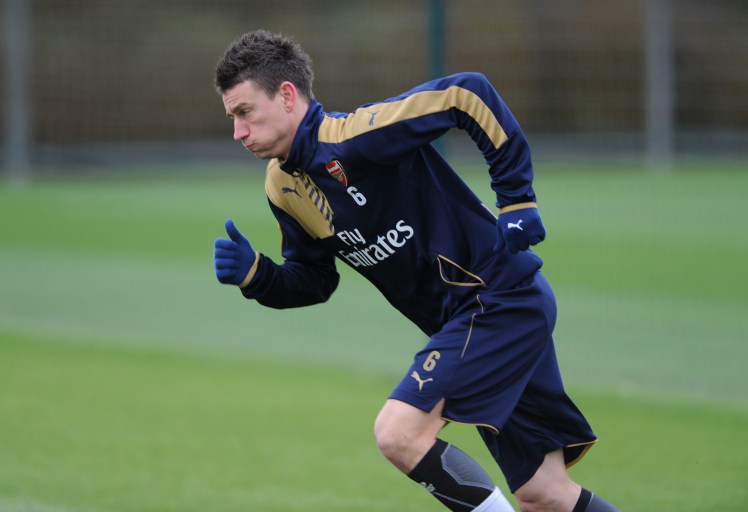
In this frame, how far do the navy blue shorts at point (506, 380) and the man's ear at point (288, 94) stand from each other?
982 mm

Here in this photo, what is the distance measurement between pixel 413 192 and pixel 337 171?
0.98ft

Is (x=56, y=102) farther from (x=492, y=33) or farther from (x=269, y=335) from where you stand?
(x=269, y=335)

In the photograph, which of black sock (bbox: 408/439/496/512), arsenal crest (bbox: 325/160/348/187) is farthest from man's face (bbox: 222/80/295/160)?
black sock (bbox: 408/439/496/512)

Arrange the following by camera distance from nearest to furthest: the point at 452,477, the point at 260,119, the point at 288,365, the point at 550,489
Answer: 1. the point at 452,477
2. the point at 260,119
3. the point at 550,489
4. the point at 288,365

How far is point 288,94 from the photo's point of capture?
4.14m

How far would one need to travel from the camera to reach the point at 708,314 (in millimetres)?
10438

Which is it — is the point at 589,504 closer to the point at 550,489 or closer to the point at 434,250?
the point at 550,489

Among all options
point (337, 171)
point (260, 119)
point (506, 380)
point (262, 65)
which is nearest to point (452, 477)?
point (506, 380)

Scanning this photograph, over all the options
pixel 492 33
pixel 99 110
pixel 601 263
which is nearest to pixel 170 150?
pixel 99 110

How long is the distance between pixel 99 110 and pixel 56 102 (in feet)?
2.98

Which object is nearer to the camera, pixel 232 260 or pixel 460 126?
pixel 460 126

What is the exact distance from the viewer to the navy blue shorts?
3.90 metres

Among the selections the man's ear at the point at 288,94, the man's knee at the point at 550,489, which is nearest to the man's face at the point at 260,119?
the man's ear at the point at 288,94

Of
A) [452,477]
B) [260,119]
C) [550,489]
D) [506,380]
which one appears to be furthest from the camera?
[550,489]
